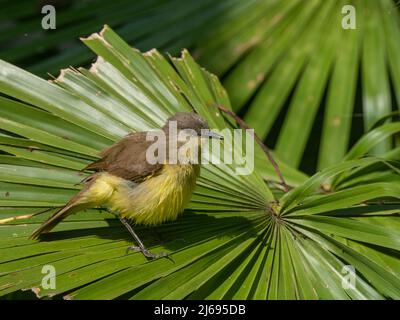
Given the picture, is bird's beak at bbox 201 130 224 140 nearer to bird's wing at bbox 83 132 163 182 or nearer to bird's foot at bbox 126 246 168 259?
bird's wing at bbox 83 132 163 182

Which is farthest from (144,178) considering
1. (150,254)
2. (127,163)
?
(150,254)

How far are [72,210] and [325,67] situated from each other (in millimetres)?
2111

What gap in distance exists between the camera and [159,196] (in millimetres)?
3018

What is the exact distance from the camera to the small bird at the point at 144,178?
9.77 feet

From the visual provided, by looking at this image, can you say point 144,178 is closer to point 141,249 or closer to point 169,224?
point 169,224

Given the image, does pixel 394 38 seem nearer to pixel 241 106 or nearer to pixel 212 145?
pixel 241 106

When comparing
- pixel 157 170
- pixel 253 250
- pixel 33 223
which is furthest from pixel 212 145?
pixel 33 223

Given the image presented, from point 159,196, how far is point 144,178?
0.42 ft

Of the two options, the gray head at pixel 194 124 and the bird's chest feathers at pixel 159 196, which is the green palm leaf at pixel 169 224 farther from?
the gray head at pixel 194 124

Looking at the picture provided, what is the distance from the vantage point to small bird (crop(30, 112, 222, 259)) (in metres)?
2.98

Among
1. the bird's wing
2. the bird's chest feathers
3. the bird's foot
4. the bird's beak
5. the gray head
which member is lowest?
the bird's foot

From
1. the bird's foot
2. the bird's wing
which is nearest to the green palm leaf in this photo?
the bird's foot

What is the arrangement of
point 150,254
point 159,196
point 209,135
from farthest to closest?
point 209,135
point 159,196
point 150,254

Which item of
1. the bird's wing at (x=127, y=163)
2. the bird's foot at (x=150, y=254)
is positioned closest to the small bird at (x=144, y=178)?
the bird's wing at (x=127, y=163)
